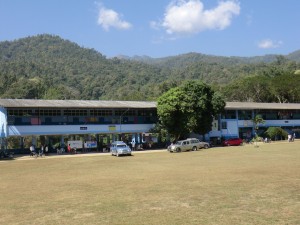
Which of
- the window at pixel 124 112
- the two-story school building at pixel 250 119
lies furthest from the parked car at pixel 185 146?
the two-story school building at pixel 250 119

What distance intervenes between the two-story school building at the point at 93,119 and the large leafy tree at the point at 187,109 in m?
3.79

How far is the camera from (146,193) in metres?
16.2

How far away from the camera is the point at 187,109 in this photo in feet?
161

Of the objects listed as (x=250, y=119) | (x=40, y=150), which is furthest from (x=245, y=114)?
(x=40, y=150)

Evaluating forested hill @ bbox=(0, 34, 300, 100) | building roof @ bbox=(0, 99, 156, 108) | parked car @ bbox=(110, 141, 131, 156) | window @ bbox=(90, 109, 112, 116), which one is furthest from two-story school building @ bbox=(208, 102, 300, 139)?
forested hill @ bbox=(0, 34, 300, 100)

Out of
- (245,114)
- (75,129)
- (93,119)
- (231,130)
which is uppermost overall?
(245,114)

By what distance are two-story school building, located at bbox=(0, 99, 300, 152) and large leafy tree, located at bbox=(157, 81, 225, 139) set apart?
379 centimetres

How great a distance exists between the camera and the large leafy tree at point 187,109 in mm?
48938

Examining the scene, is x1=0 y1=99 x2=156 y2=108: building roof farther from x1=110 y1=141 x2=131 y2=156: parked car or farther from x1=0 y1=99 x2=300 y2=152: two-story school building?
x1=110 y1=141 x2=131 y2=156: parked car

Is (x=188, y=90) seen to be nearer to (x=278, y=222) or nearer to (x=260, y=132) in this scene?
(x=260, y=132)

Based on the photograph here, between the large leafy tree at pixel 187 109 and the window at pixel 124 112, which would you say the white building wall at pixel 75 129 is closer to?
the window at pixel 124 112

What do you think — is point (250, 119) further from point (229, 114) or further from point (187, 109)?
point (187, 109)

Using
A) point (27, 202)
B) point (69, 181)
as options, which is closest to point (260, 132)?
point (69, 181)

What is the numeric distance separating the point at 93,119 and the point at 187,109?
12.2 m
